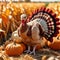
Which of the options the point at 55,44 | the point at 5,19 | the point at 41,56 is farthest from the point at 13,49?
the point at 5,19

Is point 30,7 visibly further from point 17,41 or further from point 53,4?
point 17,41

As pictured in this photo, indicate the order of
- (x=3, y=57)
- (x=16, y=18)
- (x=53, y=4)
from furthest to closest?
(x=53, y=4)
(x=16, y=18)
(x=3, y=57)

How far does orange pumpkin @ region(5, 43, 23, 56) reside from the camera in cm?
444

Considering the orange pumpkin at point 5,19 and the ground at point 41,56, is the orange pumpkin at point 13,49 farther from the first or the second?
the orange pumpkin at point 5,19

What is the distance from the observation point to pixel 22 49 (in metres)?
4.56

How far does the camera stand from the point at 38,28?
454 centimetres

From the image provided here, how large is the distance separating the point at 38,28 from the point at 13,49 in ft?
1.60

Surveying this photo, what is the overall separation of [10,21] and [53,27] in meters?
1.00

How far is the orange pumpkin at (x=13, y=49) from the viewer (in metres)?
4.44

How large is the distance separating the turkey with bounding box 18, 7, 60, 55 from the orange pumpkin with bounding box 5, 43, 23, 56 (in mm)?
178

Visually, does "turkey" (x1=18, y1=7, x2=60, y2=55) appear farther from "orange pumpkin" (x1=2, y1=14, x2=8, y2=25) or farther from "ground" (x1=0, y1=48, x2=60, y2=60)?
"orange pumpkin" (x1=2, y1=14, x2=8, y2=25)

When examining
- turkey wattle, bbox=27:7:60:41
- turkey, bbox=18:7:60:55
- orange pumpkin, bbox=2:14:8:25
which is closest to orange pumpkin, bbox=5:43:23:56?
turkey, bbox=18:7:60:55

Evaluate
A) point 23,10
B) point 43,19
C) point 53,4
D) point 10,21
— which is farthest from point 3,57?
point 53,4

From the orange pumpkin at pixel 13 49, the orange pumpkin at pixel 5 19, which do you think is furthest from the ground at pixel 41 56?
the orange pumpkin at pixel 5 19
